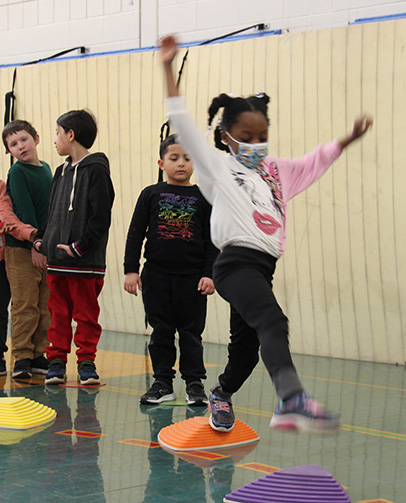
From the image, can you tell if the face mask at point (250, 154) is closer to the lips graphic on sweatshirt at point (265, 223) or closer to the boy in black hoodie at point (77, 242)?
the lips graphic on sweatshirt at point (265, 223)

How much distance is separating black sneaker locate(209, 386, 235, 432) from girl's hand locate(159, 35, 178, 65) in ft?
4.87

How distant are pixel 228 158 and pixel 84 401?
1992mm

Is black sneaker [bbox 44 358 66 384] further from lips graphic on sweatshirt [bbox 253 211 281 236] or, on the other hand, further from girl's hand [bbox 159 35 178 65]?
girl's hand [bbox 159 35 178 65]

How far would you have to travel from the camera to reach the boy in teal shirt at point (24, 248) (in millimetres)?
5508

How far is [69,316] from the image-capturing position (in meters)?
5.35

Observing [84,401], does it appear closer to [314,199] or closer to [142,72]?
[314,199]

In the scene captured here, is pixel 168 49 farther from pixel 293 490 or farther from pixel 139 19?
pixel 139 19

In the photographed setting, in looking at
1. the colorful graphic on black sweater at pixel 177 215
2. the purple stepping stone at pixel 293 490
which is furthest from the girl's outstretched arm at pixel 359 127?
the colorful graphic on black sweater at pixel 177 215

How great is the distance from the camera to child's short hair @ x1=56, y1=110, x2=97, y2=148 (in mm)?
5273

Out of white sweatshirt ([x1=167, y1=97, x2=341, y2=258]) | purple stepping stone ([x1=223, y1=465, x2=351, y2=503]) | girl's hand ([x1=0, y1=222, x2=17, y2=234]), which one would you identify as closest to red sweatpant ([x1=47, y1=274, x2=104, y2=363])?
girl's hand ([x1=0, y1=222, x2=17, y2=234])

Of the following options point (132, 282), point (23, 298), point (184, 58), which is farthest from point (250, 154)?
point (184, 58)

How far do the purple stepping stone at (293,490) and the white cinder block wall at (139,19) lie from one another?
14.0 feet

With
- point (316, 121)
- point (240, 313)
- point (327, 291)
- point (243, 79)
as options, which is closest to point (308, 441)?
point (240, 313)

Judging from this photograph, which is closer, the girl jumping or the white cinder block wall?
the girl jumping
